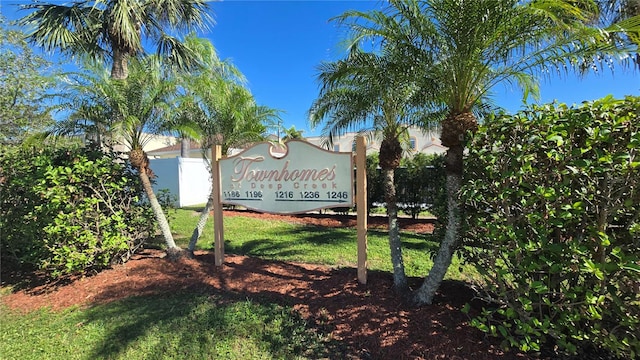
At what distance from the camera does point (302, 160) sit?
181 inches

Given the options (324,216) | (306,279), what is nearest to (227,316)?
(306,279)

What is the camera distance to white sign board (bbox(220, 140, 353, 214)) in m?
4.39

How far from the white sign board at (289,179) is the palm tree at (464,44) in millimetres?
1408

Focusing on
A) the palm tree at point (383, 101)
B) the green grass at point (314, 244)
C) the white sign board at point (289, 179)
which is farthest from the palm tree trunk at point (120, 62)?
the palm tree at point (383, 101)

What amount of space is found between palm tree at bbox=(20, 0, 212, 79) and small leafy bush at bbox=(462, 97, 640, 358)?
901 cm

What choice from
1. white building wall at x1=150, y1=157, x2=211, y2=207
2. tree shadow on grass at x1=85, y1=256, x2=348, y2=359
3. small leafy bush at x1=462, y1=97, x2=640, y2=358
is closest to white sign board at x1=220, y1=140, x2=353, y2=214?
tree shadow on grass at x1=85, y1=256, x2=348, y2=359

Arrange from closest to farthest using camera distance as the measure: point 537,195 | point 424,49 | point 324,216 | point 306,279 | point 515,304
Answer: point 537,195 < point 515,304 < point 424,49 < point 306,279 < point 324,216

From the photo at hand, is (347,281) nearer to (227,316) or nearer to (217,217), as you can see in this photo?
(227,316)

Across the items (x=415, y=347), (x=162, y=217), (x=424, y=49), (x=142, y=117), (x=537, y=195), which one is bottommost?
(x=415, y=347)

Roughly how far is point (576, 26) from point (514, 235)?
1966 mm

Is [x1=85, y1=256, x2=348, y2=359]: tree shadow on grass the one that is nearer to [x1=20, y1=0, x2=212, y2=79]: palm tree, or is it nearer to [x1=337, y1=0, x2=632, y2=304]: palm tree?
[x1=337, y1=0, x2=632, y2=304]: palm tree

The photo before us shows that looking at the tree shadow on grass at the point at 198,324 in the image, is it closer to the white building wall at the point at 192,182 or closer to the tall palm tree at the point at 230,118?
the tall palm tree at the point at 230,118

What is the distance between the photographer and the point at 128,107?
509cm

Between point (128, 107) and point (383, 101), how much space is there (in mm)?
4065
